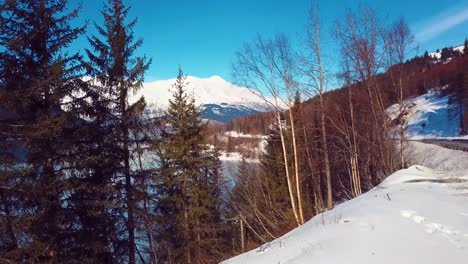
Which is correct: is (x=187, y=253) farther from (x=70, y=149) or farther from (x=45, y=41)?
(x=45, y=41)

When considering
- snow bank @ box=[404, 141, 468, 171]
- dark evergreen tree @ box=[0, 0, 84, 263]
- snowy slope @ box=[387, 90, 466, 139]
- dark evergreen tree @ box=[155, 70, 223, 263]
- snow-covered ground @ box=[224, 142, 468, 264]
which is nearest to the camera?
snow-covered ground @ box=[224, 142, 468, 264]

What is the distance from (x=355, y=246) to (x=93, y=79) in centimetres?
965

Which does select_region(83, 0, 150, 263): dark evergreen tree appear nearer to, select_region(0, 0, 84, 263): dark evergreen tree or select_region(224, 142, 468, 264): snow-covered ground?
select_region(0, 0, 84, 263): dark evergreen tree

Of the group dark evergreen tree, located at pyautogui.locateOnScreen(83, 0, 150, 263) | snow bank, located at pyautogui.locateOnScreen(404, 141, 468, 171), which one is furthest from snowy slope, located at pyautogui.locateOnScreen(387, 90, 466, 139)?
dark evergreen tree, located at pyautogui.locateOnScreen(83, 0, 150, 263)

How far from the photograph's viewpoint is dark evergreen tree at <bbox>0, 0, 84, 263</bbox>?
770 cm

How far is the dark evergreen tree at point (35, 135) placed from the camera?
7695mm

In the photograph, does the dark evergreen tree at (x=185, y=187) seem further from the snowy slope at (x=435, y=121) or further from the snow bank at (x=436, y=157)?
the snowy slope at (x=435, y=121)

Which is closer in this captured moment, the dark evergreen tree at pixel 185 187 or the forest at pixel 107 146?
the forest at pixel 107 146

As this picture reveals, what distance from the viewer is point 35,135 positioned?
7.53 m

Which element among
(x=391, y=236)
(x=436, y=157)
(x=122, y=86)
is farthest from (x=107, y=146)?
(x=436, y=157)

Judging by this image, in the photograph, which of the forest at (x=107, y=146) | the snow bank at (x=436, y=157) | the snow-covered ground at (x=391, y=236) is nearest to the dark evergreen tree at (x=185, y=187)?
the forest at (x=107, y=146)

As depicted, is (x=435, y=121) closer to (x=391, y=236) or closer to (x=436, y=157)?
(x=436, y=157)

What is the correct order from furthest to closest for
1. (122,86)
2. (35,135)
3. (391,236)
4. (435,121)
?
(435,121), (122,86), (35,135), (391,236)

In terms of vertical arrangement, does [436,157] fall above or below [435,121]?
below
